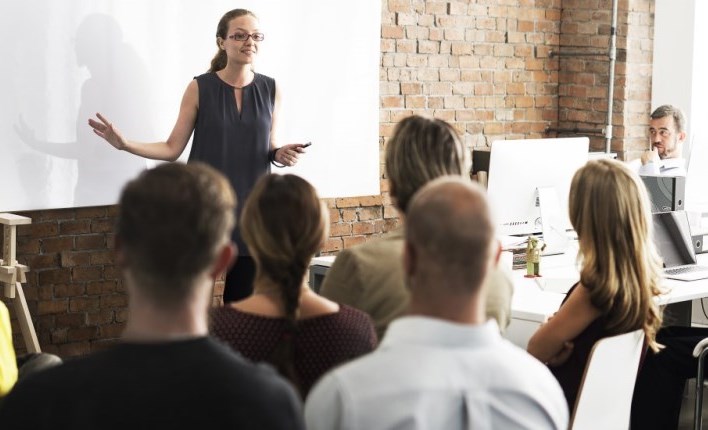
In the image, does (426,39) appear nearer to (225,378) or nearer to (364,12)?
(364,12)

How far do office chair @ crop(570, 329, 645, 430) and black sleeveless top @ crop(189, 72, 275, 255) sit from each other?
→ 1.96m

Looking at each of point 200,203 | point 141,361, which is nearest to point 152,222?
point 200,203

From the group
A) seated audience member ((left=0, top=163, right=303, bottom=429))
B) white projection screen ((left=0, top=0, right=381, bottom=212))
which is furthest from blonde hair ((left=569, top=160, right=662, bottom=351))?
white projection screen ((left=0, top=0, right=381, bottom=212))

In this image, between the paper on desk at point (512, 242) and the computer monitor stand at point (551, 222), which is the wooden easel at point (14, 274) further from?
the computer monitor stand at point (551, 222)

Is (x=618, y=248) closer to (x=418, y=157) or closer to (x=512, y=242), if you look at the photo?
(x=418, y=157)

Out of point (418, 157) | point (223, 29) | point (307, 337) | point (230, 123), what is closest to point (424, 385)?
point (307, 337)

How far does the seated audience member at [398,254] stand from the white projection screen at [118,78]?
223 centimetres

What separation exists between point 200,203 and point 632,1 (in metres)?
5.62

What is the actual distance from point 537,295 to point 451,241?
2.16m

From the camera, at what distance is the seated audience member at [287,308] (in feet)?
6.69

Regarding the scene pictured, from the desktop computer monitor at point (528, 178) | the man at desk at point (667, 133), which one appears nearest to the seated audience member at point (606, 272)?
the desktop computer monitor at point (528, 178)

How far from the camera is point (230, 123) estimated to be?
426 centimetres

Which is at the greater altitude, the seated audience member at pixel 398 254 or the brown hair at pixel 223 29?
the brown hair at pixel 223 29

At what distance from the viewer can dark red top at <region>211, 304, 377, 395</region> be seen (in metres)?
2.03
